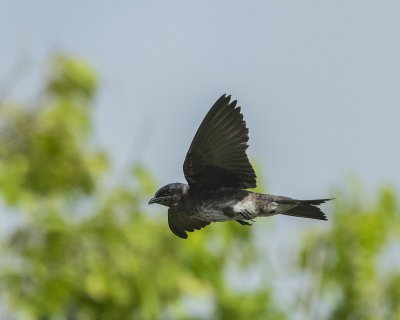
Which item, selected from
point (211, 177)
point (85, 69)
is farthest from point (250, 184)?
point (85, 69)

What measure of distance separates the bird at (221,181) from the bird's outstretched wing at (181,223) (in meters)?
0.07

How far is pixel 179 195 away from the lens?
458cm

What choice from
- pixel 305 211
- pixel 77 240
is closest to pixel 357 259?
pixel 77 240

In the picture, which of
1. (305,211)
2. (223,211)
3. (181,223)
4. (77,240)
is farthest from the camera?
(77,240)

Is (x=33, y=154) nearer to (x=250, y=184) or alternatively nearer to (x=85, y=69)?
(x=85, y=69)

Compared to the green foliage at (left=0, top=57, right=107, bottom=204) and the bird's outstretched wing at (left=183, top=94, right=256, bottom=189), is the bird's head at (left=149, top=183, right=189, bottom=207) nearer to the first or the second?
the bird's outstretched wing at (left=183, top=94, right=256, bottom=189)

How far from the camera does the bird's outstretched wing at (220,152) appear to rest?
4.59 m

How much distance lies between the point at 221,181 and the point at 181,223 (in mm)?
375

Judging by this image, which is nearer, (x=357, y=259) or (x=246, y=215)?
(x=246, y=215)

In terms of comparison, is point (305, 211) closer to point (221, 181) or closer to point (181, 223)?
point (221, 181)

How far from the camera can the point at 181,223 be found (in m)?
4.93

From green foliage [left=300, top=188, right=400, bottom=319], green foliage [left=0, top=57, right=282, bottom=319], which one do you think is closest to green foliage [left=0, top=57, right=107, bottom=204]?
green foliage [left=0, top=57, right=282, bottom=319]

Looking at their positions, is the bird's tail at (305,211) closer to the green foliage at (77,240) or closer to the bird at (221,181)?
the bird at (221,181)

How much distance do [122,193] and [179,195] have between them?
791 centimetres
